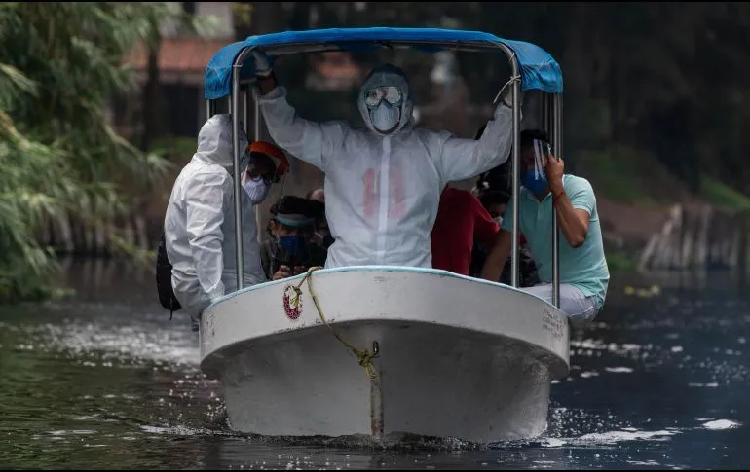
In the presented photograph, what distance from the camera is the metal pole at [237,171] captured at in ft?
44.1

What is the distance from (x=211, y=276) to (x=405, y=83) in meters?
1.78

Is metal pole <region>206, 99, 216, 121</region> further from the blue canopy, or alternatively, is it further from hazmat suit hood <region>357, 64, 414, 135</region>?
hazmat suit hood <region>357, 64, 414, 135</region>

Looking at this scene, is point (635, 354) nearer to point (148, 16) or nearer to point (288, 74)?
point (148, 16)

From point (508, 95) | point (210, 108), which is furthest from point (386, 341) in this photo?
point (210, 108)

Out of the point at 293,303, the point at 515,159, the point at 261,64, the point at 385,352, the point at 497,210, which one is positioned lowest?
the point at 385,352

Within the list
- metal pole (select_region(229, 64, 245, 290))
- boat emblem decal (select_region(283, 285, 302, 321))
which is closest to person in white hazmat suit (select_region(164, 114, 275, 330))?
metal pole (select_region(229, 64, 245, 290))

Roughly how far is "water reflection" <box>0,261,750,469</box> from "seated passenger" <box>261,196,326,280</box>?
128 cm

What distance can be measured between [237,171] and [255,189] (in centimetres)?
73

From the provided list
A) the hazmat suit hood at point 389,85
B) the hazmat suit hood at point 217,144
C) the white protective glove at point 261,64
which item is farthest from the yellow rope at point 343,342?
the white protective glove at point 261,64

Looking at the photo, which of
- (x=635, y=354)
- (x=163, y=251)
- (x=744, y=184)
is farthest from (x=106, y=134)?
(x=744, y=184)

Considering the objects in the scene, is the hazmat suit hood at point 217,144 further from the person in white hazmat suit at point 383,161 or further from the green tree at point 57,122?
the green tree at point 57,122

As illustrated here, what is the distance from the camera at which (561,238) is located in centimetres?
1474

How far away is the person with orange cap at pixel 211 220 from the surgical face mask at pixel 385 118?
37.9 inches

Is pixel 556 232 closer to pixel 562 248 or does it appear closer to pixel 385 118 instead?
pixel 562 248
